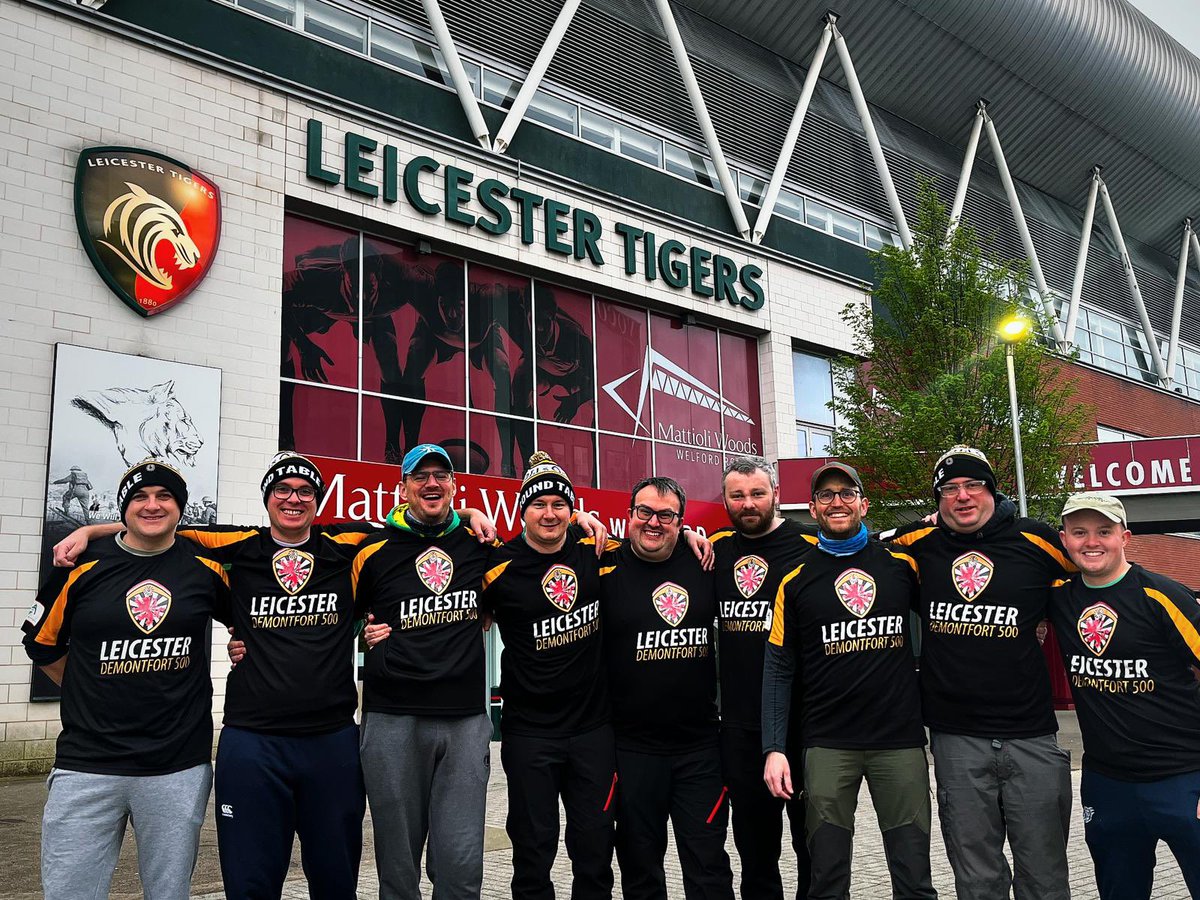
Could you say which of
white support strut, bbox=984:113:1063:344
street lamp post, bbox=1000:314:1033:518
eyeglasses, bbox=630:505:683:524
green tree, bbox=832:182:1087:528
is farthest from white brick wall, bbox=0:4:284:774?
white support strut, bbox=984:113:1063:344

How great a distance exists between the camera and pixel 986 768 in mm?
4590

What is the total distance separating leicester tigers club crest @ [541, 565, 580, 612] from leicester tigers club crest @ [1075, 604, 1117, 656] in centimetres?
240

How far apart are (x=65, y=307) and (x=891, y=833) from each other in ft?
38.3

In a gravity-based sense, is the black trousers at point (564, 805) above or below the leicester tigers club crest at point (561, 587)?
below

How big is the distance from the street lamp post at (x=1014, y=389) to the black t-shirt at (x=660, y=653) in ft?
40.2

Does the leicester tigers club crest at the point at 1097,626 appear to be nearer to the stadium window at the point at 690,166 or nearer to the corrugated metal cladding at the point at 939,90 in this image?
the corrugated metal cladding at the point at 939,90

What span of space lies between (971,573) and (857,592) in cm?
54

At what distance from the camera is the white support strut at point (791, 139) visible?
21.9 meters

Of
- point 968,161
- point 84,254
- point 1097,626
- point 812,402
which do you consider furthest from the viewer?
point 968,161

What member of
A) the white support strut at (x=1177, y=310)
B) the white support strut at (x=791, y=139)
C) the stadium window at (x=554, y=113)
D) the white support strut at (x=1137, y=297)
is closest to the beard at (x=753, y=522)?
the stadium window at (x=554, y=113)

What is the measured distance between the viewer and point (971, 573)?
4.79m

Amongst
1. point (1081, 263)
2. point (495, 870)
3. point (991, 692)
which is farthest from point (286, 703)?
point (1081, 263)

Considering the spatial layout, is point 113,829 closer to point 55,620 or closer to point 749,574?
point 55,620

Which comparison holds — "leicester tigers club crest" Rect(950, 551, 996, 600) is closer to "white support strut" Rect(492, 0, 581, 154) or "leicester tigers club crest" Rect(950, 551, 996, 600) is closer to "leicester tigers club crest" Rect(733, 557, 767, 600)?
"leicester tigers club crest" Rect(733, 557, 767, 600)
